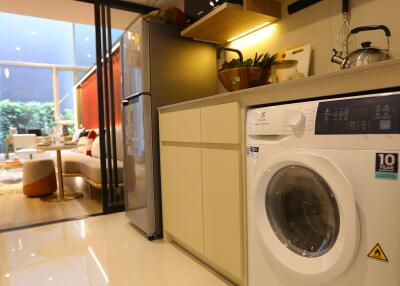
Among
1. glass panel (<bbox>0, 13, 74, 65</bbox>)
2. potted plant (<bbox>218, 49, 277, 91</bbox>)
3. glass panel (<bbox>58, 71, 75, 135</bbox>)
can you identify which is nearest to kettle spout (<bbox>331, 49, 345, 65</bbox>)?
potted plant (<bbox>218, 49, 277, 91</bbox>)

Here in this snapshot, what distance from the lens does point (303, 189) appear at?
1.11 meters

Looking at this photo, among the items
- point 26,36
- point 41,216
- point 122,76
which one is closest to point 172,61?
point 122,76

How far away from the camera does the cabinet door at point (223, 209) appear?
1393 mm

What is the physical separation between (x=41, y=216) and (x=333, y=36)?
9.75 ft

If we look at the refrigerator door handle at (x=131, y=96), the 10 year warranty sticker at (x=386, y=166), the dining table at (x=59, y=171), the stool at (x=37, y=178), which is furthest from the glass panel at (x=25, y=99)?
the 10 year warranty sticker at (x=386, y=166)

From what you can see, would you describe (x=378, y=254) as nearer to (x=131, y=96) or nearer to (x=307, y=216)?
(x=307, y=216)

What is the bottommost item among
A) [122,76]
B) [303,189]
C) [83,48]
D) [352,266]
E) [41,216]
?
[41,216]

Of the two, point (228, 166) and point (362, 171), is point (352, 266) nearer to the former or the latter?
point (362, 171)

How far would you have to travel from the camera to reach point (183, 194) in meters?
1.87

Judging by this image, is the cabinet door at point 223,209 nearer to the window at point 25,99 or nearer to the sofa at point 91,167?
the sofa at point 91,167

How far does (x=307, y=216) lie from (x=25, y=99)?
713cm

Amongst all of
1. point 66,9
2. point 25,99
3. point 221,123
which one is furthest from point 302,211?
point 25,99

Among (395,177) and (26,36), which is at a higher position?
(26,36)

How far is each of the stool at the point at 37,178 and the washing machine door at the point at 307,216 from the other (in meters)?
3.34
